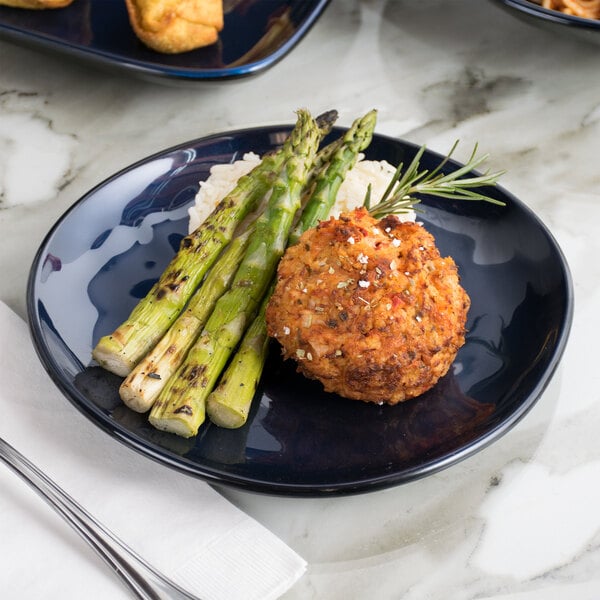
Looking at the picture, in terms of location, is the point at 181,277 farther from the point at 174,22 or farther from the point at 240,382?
the point at 174,22

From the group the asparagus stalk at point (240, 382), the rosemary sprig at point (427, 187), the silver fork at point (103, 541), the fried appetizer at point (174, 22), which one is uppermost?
the fried appetizer at point (174, 22)

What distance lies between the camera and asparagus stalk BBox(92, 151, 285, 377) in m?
2.52

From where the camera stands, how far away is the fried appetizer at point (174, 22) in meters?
3.78

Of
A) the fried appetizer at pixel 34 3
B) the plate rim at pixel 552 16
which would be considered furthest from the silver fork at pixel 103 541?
the plate rim at pixel 552 16

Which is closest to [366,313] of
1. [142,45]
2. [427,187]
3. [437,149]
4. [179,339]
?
[179,339]

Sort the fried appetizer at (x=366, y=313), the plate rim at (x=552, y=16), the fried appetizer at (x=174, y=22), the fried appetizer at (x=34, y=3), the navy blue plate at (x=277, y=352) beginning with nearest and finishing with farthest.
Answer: the navy blue plate at (x=277, y=352) < the fried appetizer at (x=366, y=313) < the plate rim at (x=552, y=16) < the fried appetizer at (x=174, y=22) < the fried appetizer at (x=34, y=3)

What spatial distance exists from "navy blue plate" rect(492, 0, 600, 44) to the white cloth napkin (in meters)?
2.45

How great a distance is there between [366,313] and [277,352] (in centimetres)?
38

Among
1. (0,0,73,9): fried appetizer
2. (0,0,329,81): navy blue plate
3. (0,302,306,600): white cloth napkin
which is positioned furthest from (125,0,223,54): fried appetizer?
(0,302,306,600): white cloth napkin

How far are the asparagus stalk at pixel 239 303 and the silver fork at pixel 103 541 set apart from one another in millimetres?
300

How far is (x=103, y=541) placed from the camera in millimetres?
2211

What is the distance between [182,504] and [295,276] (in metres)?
0.70

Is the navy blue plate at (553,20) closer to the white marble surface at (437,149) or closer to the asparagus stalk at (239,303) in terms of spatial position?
the white marble surface at (437,149)

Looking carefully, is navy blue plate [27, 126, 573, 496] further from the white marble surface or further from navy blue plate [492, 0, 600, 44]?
navy blue plate [492, 0, 600, 44]
